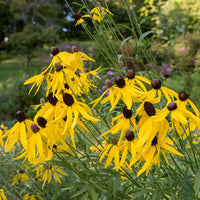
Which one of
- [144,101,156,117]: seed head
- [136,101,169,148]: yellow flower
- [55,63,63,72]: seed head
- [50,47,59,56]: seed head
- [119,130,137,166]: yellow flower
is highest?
[50,47,59,56]: seed head

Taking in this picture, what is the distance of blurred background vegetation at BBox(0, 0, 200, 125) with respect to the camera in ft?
8.66

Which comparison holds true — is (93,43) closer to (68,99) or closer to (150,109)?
(68,99)

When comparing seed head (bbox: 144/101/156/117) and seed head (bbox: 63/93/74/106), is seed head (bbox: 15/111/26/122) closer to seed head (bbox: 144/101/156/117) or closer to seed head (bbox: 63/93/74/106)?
seed head (bbox: 63/93/74/106)

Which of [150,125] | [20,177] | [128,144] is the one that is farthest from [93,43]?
[150,125]

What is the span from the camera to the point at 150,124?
66 cm

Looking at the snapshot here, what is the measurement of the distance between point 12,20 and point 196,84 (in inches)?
596

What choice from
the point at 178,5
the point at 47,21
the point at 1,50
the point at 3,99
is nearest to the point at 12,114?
the point at 3,99

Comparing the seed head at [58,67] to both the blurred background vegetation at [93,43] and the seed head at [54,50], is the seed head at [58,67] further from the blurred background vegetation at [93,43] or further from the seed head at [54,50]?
the blurred background vegetation at [93,43]

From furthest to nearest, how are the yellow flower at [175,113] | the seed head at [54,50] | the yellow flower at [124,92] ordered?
1. the seed head at [54,50]
2. the yellow flower at [124,92]
3. the yellow flower at [175,113]

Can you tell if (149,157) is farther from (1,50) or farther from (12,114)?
(1,50)

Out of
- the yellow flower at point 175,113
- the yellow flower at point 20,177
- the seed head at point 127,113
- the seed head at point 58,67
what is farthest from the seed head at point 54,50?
the yellow flower at point 20,177

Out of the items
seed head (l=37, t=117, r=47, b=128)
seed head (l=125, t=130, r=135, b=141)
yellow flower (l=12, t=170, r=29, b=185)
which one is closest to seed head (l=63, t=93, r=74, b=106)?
seed head (l=37, t=117, r=47, b=128)

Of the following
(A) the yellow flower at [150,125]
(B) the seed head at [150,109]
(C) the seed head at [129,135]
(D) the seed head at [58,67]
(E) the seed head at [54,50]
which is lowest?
(C) the seed head at [129,135]

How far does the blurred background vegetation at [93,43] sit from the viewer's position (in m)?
2.64
